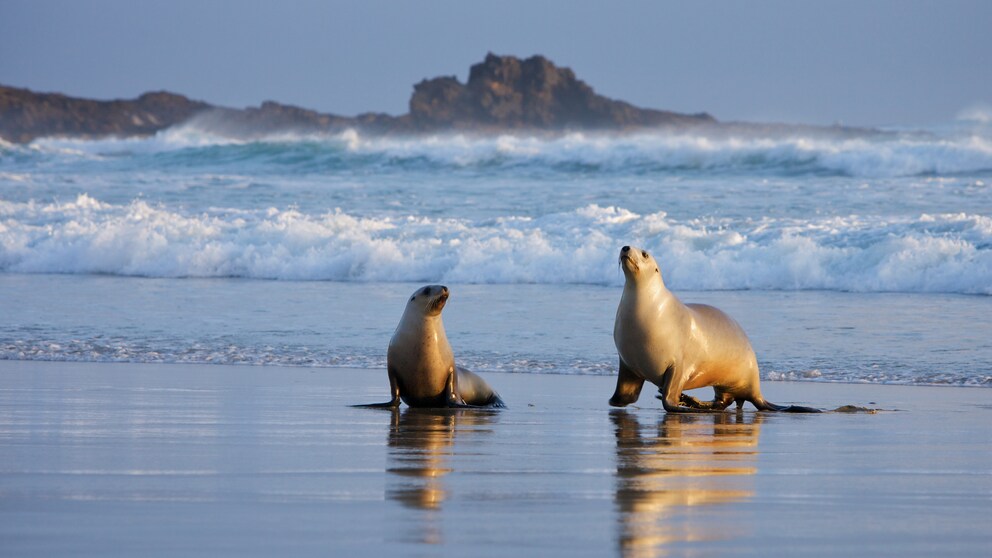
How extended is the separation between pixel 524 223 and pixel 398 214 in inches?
129

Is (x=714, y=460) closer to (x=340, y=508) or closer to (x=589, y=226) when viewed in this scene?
(x=340, y=508)

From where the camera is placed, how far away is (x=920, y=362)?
1003cm

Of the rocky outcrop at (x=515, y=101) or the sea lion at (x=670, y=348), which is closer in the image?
the sea lion at (x=670, y=348)

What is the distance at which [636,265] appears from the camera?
7.70m

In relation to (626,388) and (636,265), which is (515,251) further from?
(636,265)

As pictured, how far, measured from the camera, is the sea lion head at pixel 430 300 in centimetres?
800

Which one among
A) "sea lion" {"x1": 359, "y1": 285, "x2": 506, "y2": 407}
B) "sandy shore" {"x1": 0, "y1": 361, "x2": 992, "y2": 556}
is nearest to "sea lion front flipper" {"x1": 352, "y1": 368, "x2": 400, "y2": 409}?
"sea lion" {"x1": 359, "y1": 285, "x2": 506, "y2": 407}

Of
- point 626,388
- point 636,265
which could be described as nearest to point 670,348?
point 626,388

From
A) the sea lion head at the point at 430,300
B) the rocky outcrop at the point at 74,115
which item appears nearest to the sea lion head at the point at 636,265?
the sea lion head at the point at 430,300

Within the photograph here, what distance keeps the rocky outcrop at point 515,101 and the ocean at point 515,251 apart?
46.1 ft

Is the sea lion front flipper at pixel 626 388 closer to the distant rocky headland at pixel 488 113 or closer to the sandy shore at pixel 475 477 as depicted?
the sandy shore at pixel 475 477

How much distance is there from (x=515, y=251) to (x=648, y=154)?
1607 centimetres

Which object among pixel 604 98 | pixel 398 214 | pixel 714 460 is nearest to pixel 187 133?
pixel 604 98

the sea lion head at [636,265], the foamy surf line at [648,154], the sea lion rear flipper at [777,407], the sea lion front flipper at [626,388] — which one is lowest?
the sea lion rear flipper at [777,407]
